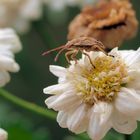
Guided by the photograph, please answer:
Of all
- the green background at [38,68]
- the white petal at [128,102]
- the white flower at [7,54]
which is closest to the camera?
the white petal at [128,102]

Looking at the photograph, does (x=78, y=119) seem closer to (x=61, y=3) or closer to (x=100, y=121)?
(x=100, y=121)

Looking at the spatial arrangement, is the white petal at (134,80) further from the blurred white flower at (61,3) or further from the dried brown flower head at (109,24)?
the blurred white flower at (61,3)

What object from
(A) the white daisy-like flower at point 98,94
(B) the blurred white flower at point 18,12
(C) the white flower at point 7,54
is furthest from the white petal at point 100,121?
(B) the blurred white flower at point 18,12

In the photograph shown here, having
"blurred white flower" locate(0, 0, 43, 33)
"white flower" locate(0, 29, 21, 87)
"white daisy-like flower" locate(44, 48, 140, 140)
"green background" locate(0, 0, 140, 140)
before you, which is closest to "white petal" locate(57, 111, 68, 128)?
"white daisy-like flower" locate(44, 48, 140, 140)

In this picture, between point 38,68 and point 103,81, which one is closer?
point 103,81

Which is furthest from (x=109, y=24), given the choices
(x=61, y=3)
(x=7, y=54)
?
(x=61, y=3)

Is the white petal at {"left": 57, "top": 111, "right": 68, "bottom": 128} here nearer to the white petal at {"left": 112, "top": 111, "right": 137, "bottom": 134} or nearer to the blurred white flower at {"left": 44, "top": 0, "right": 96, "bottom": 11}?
the white petal at {"left": 112, "top": 111, "right": 137, "bottom": 134}
